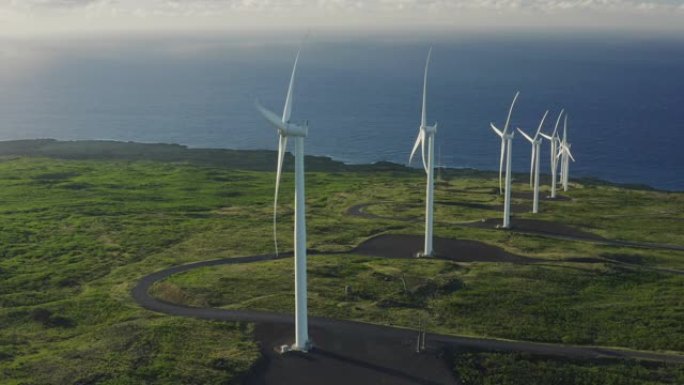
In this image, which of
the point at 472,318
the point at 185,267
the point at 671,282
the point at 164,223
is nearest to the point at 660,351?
the point at 472,318

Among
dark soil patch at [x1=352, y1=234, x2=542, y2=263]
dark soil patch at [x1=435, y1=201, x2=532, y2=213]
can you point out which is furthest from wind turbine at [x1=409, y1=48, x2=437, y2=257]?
dark soil patch at [x1=435, y1=201, x2=532, y2=213]

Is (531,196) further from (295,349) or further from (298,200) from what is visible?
(298,200)

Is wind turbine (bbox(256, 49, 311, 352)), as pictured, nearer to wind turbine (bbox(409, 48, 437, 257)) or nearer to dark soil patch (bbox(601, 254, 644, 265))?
wind turbine (bbox(409, 48, 437, 257))

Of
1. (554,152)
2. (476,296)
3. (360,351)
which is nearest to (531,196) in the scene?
(554,152)

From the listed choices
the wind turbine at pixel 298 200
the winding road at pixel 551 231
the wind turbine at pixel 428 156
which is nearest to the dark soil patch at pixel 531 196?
the winding road at pixel 551 231

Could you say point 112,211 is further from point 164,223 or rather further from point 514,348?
point 514,348

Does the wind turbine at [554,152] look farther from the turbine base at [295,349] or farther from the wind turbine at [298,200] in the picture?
the wind turbine at [298,200]
